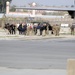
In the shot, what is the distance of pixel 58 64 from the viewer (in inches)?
554

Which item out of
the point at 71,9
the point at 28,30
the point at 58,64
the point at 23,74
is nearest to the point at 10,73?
the point at 23,74

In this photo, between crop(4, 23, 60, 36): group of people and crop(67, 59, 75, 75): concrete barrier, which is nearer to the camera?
crop(67, 59, 75, 75): concrete barrier

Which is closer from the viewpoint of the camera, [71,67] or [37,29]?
[71,67]

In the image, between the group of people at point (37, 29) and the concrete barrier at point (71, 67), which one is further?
the group of people at point (37, 29)

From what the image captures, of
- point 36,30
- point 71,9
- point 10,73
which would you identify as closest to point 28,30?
point 36,30

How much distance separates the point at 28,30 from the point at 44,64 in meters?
26.3

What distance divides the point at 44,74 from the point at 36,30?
29786 millimetres

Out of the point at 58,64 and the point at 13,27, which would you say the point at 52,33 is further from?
the point at 58,64

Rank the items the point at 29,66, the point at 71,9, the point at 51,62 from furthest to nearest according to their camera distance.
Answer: the point at 71,9 < the point at 51,62 < the point at 29,66

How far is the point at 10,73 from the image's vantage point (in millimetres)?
11195

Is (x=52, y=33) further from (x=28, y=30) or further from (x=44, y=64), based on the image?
(x=44, y=64)

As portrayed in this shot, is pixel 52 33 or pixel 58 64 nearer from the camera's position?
pixel 58 64

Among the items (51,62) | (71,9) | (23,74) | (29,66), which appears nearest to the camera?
(23,74)

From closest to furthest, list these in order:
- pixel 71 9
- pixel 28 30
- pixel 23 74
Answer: pixel 23 74
pixel 28 30
pixel 71 9
